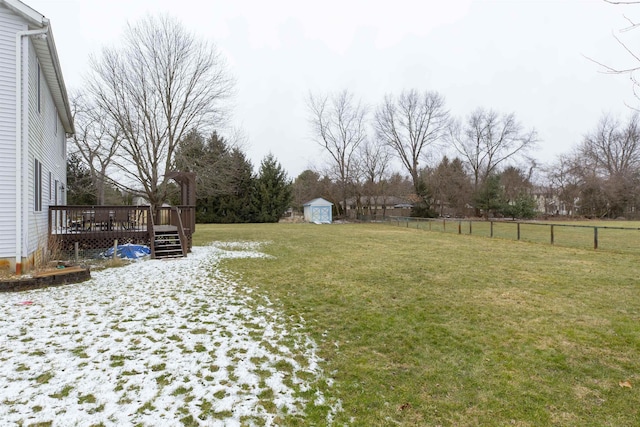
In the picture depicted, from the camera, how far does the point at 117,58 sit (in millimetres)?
16219

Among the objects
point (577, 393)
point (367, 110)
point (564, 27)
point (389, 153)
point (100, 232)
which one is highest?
point (367, 110)

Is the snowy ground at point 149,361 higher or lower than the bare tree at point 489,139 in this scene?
lower

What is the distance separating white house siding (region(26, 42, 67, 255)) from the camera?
7.23m

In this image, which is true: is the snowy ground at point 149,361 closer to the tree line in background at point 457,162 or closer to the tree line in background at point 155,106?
the tree line in background at point 155,106

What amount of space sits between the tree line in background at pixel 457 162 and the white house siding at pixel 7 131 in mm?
34278

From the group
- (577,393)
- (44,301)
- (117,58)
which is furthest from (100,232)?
(577,393)

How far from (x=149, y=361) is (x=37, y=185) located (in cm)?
731

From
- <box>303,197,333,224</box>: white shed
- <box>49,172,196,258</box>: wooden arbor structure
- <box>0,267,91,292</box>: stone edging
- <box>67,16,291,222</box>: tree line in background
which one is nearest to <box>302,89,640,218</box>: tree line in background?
<box>303,197,333,224</box>: white shed

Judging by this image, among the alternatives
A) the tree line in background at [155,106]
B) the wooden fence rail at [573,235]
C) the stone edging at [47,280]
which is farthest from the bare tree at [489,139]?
the stone edging at [47,280]

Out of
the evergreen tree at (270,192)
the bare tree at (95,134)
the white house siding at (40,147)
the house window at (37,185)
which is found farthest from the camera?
the evergreen tree at (270,192)

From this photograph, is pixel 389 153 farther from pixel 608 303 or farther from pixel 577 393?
pixel 577 393

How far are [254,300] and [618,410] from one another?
4626 millimetres

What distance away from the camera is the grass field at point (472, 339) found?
8.79ft

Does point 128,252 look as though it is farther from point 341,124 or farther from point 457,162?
point 457,162
